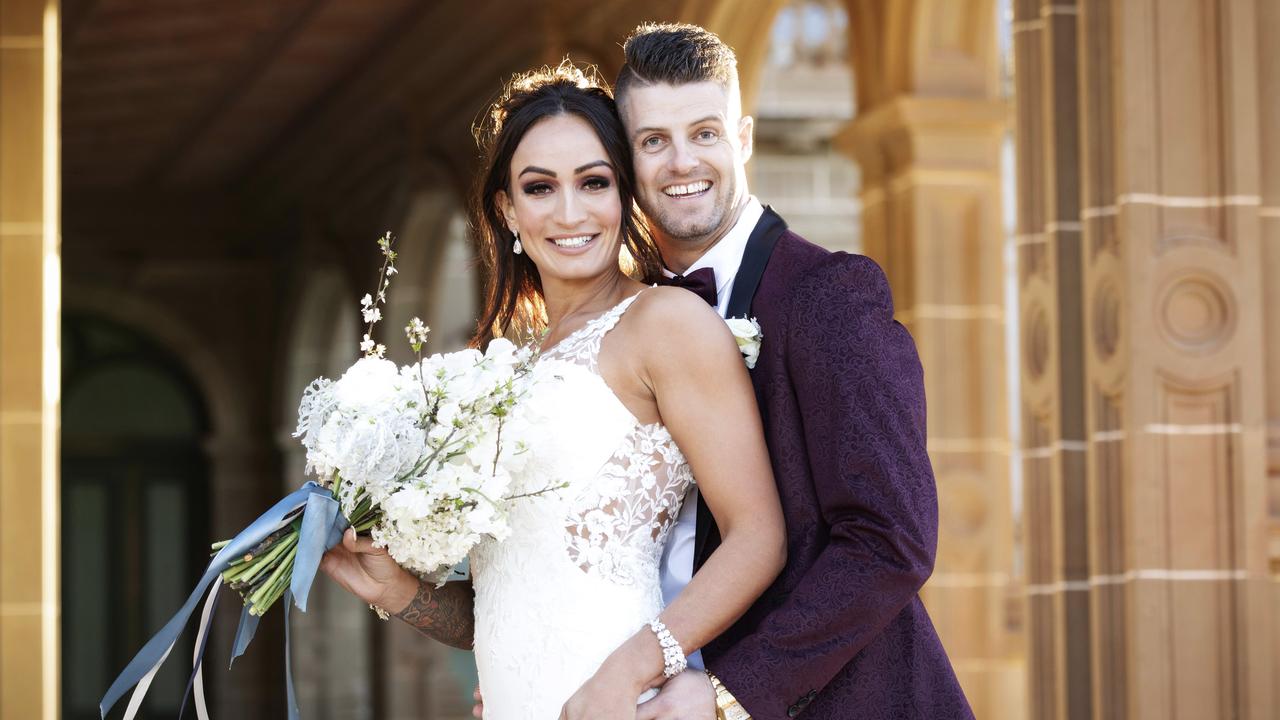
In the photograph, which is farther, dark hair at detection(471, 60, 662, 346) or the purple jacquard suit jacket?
dark hair at detection(471, 60, 662, 346)

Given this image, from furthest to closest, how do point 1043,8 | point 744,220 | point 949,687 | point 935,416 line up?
point 935,416, point 1043,8, point 744,220, point 949,687

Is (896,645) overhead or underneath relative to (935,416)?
underneath

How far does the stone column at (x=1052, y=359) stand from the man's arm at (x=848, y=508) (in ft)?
7.97

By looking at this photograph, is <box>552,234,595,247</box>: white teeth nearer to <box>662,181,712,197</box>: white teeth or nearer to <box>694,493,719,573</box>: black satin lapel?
<box>662,181,712,197</box>: white teeth

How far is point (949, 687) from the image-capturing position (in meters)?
2.68

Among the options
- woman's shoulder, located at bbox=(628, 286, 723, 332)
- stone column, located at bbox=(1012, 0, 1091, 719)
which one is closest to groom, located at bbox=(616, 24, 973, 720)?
woman's shoulder, located at bbox=(628, 286, 723, 332)

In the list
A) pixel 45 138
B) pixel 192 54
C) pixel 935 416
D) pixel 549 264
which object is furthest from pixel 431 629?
pixel 192 54

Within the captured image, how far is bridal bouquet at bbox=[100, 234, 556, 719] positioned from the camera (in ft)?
8.42

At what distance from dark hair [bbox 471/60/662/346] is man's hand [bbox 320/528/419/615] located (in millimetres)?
479

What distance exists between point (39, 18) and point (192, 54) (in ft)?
17.8

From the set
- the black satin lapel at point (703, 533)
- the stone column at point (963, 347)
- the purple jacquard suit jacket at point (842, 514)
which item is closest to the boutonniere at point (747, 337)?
the purple jacquard suit jacket at point (842, 514)

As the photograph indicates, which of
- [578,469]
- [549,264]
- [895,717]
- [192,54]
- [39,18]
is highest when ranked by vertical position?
[192,54]

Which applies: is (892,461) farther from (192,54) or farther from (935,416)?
(192,54)

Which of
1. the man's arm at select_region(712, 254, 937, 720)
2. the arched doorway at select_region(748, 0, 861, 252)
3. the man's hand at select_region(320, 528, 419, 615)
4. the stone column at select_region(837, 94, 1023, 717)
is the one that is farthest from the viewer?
the arched doorway at select_region(748, 0, 861, 252)
